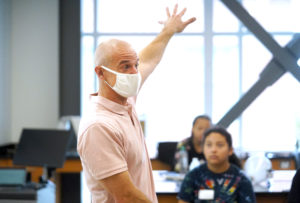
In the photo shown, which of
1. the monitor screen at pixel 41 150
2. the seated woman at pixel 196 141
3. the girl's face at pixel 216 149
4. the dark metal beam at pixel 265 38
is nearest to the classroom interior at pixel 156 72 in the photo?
the dark metal beam at pixel 265 38

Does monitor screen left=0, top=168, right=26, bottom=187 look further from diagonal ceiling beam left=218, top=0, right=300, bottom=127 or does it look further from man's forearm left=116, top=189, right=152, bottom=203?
diagonal ceiling beam left=218, top=0, right=300, bottom=127

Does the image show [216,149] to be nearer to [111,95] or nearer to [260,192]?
[260,192]

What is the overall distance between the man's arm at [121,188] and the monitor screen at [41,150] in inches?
92.5

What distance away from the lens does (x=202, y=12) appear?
6270 mm

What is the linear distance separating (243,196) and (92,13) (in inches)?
163

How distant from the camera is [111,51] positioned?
1.37 m

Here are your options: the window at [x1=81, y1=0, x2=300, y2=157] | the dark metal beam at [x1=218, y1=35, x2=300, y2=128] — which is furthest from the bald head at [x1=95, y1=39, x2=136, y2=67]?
the window at [x1=81, y1=0, x2=300, y2=157]

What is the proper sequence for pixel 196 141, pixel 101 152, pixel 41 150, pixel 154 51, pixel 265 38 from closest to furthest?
pixel 101 152 → pixel 154 51 → pixel 41 150 → pixel 196 141 → pixel 265 38

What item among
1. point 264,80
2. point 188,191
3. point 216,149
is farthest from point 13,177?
point 264,80

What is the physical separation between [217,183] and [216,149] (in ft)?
0.70

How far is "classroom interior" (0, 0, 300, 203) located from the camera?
585 cm

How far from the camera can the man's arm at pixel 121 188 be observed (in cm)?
Answer: 126

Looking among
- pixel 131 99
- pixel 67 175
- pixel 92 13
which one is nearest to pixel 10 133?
pixel 67 175

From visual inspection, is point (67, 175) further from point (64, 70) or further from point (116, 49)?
point (116, 49)
